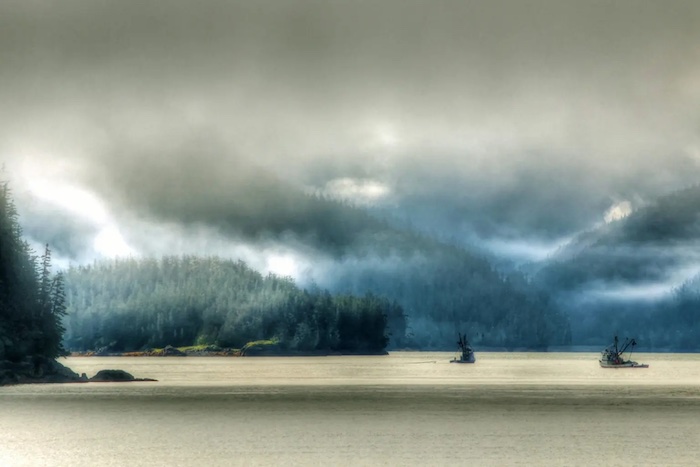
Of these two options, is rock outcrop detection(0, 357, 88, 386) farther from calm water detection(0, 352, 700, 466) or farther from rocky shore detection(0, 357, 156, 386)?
calm water detection(0, 352, 700, 466)

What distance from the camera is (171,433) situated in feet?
169

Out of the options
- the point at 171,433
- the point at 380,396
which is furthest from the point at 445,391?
the point at 171,433

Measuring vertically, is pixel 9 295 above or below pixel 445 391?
above

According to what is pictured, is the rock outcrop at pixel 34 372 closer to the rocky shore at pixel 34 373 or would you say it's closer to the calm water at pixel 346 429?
the rocky shore at pixel 34 373

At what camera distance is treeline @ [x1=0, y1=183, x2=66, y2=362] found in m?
103

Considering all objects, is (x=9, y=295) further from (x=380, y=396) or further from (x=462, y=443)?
(x=462, y=443)

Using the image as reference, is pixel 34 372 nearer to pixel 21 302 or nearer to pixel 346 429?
pixel 21 302

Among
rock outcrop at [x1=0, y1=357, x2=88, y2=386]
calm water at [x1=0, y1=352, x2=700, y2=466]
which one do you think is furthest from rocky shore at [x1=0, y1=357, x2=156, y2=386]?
calm water at [x1=0, y1=352, x2=700, y2=466]

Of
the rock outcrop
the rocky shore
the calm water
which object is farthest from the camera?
the rock outcrop

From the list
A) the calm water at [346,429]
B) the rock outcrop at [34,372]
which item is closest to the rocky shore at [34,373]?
the rock outcrop at [34,372]

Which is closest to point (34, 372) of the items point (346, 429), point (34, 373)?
point (34, 373)

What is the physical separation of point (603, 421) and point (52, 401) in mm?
43895

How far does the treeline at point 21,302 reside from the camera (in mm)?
102688

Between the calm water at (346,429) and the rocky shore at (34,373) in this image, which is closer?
the calm water at (346,429)
